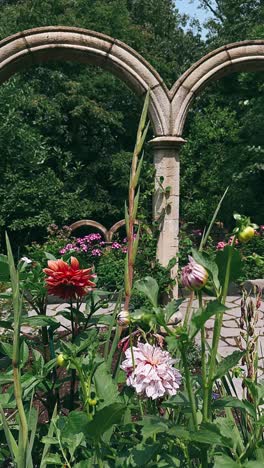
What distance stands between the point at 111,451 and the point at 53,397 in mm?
292

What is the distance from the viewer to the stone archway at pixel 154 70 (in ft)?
12.5

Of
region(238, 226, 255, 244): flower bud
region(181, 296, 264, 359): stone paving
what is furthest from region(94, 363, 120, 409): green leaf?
region(181, 296, 264, 359): stone paving

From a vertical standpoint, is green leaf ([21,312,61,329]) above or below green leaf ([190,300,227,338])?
below

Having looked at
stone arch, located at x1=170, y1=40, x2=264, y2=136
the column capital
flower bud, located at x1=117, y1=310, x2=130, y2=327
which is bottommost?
flower bud, located at x1=117, y1=310, x2=130, y2=327

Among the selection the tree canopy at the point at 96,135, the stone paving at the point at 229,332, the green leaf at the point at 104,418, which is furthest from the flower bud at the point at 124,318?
the tree canopy at the point at 96,135

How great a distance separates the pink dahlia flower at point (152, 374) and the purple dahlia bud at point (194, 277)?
0.16m

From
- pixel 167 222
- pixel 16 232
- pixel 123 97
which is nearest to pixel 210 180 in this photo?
pixel 123 97

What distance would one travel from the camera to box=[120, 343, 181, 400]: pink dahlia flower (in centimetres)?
78

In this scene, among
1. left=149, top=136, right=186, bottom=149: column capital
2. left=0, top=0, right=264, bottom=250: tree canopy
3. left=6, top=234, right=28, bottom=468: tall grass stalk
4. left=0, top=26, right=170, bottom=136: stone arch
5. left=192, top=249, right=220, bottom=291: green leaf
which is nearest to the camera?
left=6, top=234, right=28, bottom=468: tall grass stalk

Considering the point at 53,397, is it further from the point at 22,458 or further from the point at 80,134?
the point at 80,134

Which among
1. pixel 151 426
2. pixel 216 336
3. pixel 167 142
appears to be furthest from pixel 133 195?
pixel 167 142

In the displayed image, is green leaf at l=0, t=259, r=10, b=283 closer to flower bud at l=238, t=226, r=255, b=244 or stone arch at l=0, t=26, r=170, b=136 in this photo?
flower bud at l=238, t=226, r=255, b=244

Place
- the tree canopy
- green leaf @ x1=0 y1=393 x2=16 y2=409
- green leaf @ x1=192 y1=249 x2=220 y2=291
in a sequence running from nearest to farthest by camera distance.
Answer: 1. green leaf @ x1=192 y1=249 x2=220 y2=291
2. green leaf @ x1=0 y1=393 x2=16 y2=409
3. the tree canopy

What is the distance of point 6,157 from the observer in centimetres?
888
